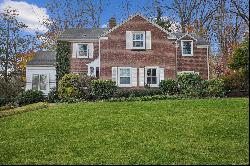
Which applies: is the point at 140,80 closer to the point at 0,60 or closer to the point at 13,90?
the point at 13,90

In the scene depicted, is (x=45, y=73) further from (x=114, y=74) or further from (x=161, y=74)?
(x=161, y=74)

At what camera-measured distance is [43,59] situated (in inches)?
1699

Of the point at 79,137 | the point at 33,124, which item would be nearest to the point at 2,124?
the point at 33,124

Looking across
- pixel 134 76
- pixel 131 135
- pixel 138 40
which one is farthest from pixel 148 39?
pixel 131 135

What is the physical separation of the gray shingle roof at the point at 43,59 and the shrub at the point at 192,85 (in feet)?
46.9

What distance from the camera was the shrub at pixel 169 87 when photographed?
114ft

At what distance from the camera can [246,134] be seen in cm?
1600

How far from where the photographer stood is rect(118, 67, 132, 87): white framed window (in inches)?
1445

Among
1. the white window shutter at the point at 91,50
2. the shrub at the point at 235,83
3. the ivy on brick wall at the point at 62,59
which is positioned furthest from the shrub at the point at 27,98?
the shrub at the point at 235,83

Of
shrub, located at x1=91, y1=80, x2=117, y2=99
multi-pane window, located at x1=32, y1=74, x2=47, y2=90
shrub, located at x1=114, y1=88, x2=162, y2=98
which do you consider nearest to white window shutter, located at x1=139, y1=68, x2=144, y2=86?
shrub, located at x1=114, y1=88, x2=162, y2=98

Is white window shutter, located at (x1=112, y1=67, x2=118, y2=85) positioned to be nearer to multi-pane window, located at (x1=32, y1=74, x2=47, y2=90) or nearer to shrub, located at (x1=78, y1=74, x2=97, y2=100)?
shrub, located at (x1=78, y1=74, x2=97, y2=100)

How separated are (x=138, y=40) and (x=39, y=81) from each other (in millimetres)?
11065

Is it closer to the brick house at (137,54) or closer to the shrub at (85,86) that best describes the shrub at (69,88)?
the shrub at (85,86)

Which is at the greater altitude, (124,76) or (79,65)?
(79,65)
